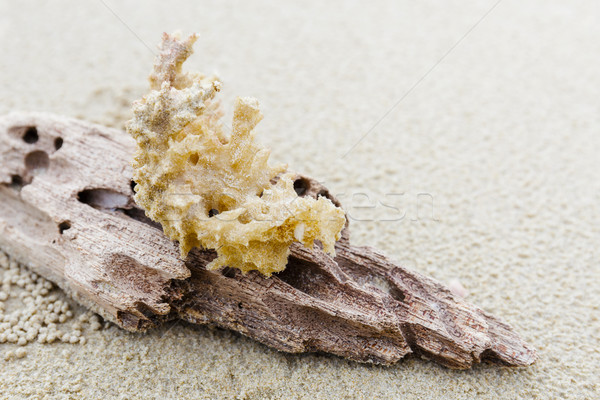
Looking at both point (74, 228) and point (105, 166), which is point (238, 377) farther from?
point (105, 166)

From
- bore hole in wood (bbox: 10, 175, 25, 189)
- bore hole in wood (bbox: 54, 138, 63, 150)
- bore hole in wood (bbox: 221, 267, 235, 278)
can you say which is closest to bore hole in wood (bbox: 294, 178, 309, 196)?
bore hole in wood (bbox: 221, 267, 235, 278)

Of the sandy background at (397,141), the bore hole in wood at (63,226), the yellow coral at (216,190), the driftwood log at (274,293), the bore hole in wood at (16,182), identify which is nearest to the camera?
the yellow coral at (216,190)

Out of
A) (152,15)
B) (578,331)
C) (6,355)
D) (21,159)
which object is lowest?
(6,355)

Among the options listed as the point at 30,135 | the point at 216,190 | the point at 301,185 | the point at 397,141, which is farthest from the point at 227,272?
the point at 397,141

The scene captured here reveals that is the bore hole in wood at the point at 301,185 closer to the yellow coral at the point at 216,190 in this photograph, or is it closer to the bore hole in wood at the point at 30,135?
the yellow coral at the point at 216,190

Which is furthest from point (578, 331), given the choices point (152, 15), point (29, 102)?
point (152, 15)

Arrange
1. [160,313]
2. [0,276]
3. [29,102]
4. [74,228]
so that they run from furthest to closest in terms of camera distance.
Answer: [29,102] → [0,276] → [74,228] → [160,313]

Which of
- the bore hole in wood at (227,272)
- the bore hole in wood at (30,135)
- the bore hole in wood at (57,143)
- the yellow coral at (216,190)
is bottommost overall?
the bore hole in wood at (30,135)

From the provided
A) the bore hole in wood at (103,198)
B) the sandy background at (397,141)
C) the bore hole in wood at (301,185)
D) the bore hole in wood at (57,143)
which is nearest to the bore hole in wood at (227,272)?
the sandy background at (397,141)
